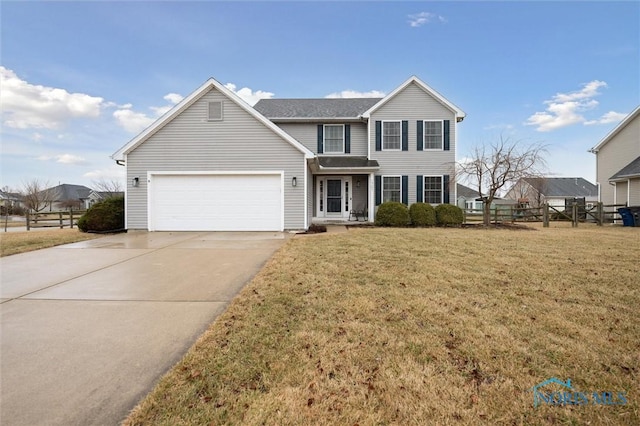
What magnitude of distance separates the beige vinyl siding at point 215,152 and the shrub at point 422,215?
18.5ft

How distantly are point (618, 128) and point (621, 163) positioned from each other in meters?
2.15

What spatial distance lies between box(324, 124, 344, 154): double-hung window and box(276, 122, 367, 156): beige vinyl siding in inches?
22.5

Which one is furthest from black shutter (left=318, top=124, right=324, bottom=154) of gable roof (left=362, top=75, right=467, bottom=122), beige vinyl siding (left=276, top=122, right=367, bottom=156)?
gable roof (left=362, top=75, right=467, bottom=122)

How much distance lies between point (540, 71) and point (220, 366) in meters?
21.8

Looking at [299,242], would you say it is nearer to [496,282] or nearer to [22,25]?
[496,282]

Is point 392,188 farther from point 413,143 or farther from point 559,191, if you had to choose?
point 559,191

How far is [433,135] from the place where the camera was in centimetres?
1569

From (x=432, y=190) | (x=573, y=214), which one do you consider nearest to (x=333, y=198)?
(x=432, y=190)

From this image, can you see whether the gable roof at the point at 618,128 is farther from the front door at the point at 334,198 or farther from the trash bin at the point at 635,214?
the front door at the point at 334,198

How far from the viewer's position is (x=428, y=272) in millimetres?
5473

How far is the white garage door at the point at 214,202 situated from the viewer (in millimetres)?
12266

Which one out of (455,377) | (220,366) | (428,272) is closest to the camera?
(455,377)

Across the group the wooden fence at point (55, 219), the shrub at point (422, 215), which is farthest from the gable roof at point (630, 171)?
the wooden fence at point (55, 219)

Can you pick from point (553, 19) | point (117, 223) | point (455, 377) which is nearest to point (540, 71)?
point (553, 19)
